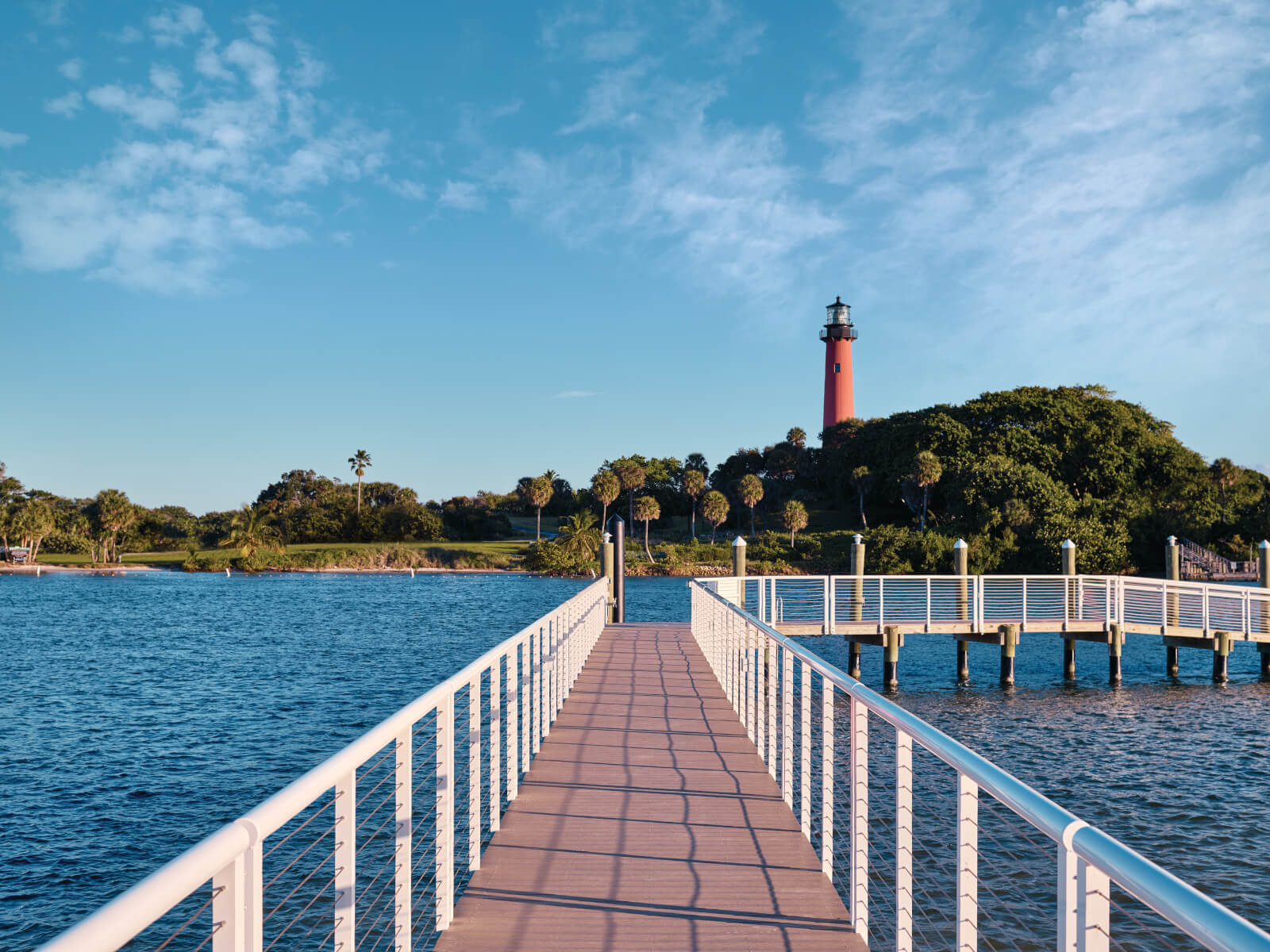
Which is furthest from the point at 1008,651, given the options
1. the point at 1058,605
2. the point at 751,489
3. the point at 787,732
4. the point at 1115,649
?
the point at 751,489

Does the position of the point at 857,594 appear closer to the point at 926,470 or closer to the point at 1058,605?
the point at 1058,605

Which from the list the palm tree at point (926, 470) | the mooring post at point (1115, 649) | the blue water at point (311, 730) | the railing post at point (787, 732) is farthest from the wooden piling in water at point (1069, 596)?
the palm tree at point (926, 470)

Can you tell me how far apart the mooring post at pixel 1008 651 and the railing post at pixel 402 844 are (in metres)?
17.2

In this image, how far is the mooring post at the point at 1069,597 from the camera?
18328 mm

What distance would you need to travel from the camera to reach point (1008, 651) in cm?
1886

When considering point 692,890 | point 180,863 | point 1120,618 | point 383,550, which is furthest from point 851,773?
point 383,550

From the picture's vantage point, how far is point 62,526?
84000 millimetres

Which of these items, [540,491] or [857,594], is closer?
[857,594]

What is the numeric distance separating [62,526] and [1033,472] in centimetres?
8572

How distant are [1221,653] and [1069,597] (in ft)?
12.8

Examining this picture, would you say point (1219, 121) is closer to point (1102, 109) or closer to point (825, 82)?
point (1102, 109)

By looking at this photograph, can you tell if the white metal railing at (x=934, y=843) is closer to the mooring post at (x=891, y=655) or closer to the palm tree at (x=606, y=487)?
the mooring post at (x=891, y=655)

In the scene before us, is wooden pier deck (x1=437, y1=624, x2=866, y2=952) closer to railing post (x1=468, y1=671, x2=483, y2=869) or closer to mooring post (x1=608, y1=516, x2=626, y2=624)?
railing post (x1=468, y1=671, x2=483, y2=869)

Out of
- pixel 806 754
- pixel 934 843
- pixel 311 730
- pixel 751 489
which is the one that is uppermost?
pixel 751 489
